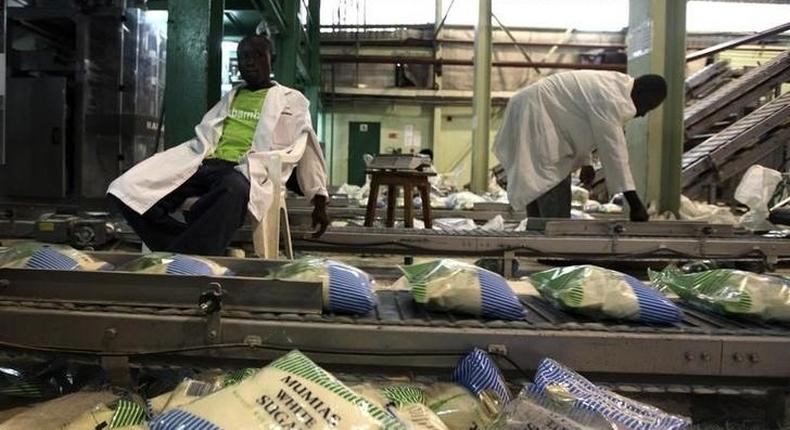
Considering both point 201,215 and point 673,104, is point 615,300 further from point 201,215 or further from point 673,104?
point 673,104

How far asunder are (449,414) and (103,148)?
13.9 ft

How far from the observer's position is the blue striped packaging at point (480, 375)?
116cm

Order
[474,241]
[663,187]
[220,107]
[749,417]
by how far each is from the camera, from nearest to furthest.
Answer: [749,417]
[220,107]
[474,241]
[663,187]

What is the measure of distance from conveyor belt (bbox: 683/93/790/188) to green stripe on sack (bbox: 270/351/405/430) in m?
6.45

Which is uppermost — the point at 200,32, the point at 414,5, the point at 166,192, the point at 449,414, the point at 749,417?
the point at 414,5

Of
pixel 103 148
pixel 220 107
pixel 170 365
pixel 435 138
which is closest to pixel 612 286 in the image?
pixel 170 365

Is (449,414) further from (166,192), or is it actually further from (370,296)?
(166,192)

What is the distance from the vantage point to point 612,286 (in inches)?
53.7

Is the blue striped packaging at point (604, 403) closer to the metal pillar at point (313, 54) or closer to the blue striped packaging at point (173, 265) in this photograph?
the blue striped packaging at point (173, 265)

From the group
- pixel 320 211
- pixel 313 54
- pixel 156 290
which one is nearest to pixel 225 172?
pixel 320 211

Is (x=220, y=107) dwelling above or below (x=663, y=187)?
above

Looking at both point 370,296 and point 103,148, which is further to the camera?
point 103,148

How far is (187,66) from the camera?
3322 millimetres

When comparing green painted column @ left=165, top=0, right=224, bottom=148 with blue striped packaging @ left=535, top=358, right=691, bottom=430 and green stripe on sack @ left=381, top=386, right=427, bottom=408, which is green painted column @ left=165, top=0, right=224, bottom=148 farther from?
blue striped packaging @ left=535, top=358, right=691, bottom=430
